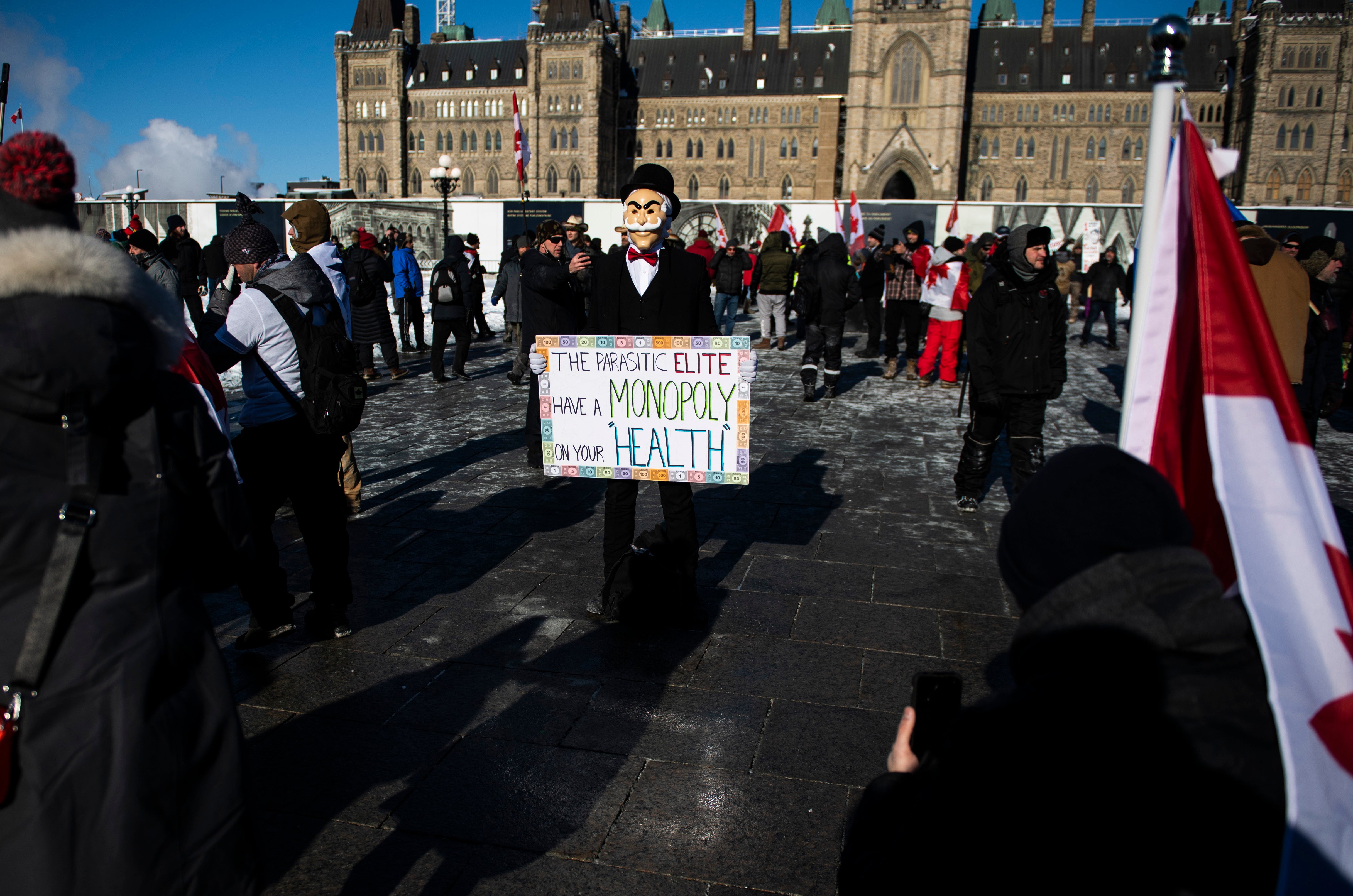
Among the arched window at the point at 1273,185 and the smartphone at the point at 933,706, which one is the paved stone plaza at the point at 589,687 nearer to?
the smartphone at the point at 933,706

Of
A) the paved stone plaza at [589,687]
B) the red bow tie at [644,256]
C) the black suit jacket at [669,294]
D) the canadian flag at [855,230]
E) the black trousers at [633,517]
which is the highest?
the canadian flag at [855,230]

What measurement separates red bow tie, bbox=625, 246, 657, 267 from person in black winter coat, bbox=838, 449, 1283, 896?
9.76 feet

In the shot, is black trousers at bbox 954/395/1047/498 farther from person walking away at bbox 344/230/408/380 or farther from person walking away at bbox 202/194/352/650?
person walking away at bbox 344/230/408/380

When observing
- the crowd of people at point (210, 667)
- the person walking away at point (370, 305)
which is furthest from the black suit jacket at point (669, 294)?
the person walking away at point (370, 305)

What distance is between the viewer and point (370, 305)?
35.0 feet

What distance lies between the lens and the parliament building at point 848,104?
59.8 metres

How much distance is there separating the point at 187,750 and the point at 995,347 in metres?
5.15

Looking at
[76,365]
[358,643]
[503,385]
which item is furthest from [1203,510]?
[503,385]

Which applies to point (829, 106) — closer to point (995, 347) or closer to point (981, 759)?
point (995, 347)

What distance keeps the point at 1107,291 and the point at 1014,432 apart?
11557 mm

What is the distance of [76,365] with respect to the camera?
155 centimetres

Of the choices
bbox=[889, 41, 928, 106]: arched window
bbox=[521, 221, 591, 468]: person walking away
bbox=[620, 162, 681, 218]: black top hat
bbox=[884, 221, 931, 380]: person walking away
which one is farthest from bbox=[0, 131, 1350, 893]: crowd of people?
bbox=[889, 41, 928, 106]: arched window

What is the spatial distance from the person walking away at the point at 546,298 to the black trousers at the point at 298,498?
2.73 m

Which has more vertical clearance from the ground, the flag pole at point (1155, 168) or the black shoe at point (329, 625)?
the flag pole at point (1155, 168)
